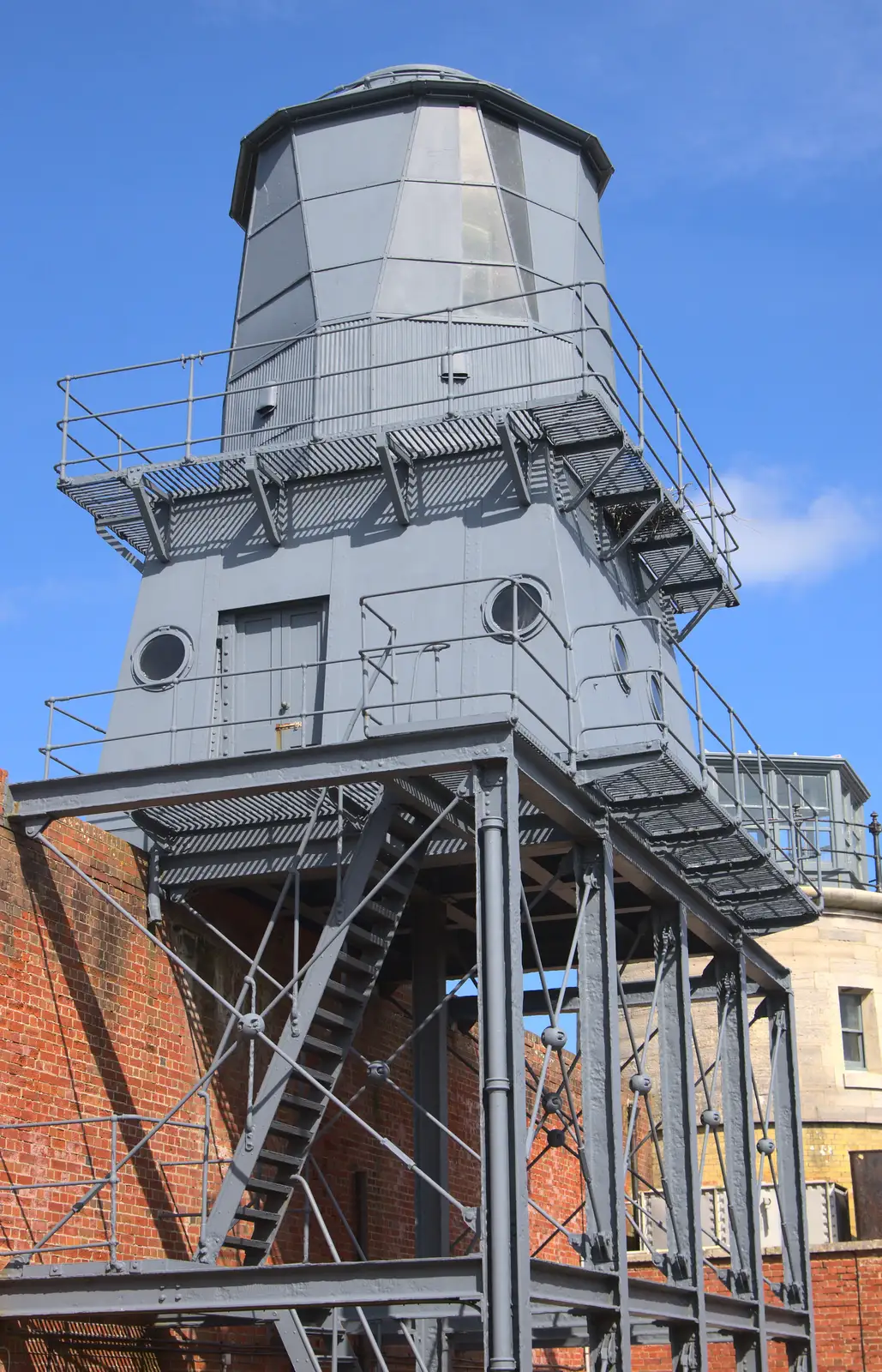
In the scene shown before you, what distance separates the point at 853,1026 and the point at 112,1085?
17.6 meters

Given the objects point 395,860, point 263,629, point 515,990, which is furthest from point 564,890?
point 515,990

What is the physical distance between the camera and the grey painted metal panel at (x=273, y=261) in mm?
18859

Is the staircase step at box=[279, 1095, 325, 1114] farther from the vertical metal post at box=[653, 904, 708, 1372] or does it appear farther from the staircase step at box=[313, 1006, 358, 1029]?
the vertical metal post at box=[653, 904, 708, 1372]

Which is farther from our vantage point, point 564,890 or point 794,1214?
point 794,1214

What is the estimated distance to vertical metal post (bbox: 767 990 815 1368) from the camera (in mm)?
18188

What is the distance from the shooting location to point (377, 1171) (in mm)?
18344

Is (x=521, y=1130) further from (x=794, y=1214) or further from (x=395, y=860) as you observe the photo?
(x=794, y=1214)

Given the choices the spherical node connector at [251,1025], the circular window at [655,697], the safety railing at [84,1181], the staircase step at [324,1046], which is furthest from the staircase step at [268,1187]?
the circular window at [655,697]

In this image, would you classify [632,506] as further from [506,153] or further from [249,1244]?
[249,1244]

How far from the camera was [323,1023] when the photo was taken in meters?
14.7

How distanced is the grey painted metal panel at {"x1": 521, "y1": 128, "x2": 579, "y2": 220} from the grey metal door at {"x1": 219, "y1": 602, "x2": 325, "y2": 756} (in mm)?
5607

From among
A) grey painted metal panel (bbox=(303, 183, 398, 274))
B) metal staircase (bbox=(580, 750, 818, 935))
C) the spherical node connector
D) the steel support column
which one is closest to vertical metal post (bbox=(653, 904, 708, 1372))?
metal staircase (bbox=(580, 750, 818, 935))

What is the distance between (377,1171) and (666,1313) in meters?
4.84

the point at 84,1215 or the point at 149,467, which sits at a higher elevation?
the point at 149,467
